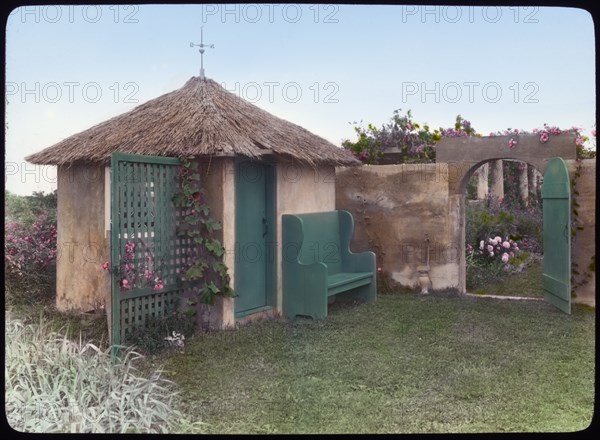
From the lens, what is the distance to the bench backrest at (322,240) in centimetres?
826

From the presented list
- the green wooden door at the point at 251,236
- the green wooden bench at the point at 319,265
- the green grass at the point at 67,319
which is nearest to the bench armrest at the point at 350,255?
the green wooden bench at the point at 319,265

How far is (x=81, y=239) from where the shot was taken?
816cm

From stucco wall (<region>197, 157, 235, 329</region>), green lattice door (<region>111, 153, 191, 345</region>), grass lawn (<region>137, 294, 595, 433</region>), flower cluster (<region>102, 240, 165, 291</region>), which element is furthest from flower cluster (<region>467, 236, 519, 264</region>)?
flower cluster (<region>102, 240, 165, 291</region>)

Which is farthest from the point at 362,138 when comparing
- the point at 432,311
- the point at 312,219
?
the point at 432,311

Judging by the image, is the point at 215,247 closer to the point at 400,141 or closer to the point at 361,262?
the point at 361,262

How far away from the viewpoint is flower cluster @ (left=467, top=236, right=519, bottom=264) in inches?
432

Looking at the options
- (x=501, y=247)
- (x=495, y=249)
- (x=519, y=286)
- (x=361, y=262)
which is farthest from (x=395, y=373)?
(x=501, y=247)

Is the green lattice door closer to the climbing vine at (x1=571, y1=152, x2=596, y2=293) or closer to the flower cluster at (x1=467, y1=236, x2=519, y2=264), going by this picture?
the climbing vine at (x1=571, y1=152, x2=596, y2=293)

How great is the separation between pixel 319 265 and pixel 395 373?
2.27 meters

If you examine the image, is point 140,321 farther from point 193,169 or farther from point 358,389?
point 358,389

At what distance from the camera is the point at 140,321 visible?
6.46 meters

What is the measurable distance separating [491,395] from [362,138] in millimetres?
6759

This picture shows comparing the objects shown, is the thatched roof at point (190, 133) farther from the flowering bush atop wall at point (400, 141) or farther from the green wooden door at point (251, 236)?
the flowering bush atop wall at point (400, 141)

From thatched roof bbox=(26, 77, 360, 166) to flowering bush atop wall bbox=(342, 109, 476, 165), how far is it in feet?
8.62
